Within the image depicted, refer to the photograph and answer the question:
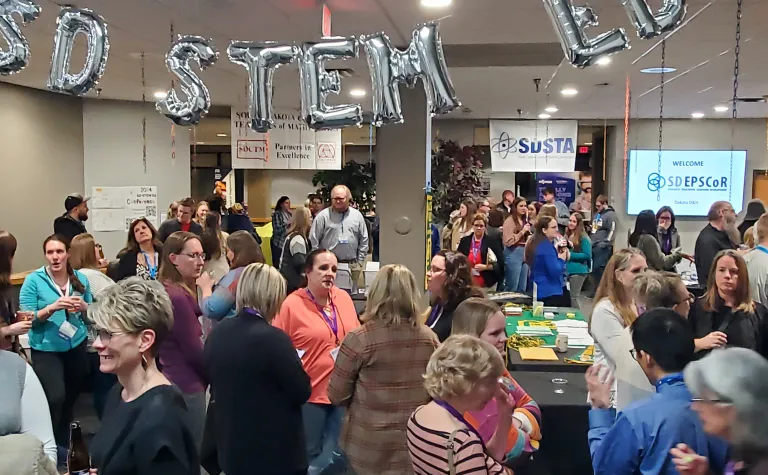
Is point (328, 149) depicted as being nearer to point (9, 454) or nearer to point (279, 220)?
point (279, 220)

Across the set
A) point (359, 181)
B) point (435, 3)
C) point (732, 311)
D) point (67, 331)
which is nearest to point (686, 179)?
point (359, 181)

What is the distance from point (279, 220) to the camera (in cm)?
891

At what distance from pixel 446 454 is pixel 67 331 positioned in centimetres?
288

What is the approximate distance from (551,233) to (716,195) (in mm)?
8023

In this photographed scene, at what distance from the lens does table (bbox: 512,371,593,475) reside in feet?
11.3

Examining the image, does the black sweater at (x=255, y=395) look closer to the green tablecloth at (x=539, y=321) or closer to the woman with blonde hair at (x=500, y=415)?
the woman with blonde hair at (x=500, y=415)

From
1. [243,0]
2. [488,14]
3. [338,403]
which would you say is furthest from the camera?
[488,14]

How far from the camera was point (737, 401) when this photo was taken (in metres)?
1.42

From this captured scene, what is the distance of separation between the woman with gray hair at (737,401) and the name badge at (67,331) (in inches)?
136

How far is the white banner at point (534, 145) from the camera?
443 inches

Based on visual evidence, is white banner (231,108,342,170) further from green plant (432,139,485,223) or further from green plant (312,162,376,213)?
green plant (432,139,485,223)

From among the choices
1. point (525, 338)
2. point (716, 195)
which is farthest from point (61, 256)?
point (716, 195)

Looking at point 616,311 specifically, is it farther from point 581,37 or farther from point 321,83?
point 321,83

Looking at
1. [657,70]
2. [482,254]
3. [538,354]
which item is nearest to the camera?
[538,354]
